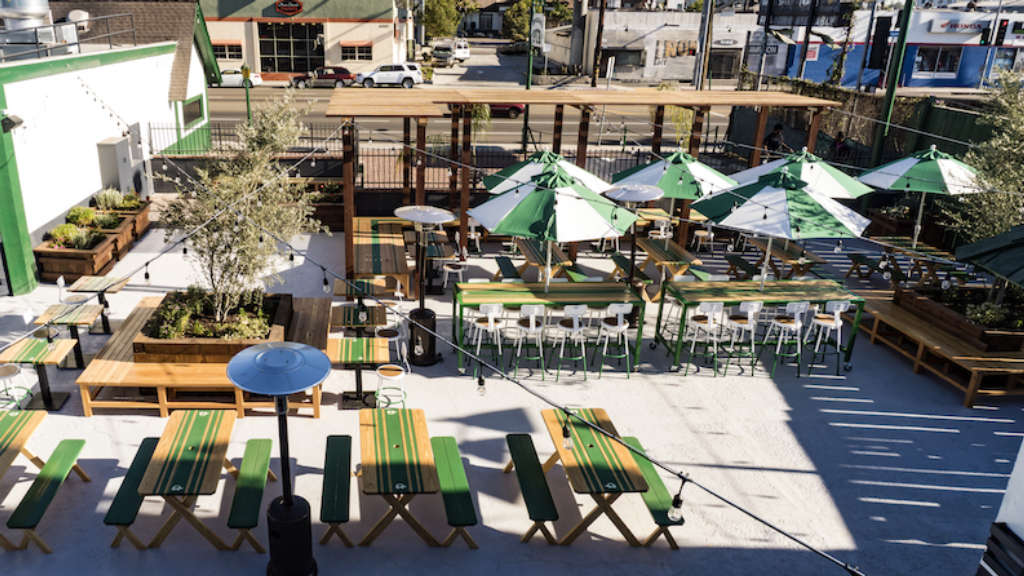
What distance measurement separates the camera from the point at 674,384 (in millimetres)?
11188

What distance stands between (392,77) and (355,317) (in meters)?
34.3

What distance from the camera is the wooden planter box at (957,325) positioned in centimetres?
1118

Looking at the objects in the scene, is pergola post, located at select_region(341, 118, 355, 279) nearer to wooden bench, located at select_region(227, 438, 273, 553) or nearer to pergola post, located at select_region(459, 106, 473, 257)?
pergola post, located at select_region(459, 106, 473, 257)

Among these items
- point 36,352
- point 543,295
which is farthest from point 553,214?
point 36,352

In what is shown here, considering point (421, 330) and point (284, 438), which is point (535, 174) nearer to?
point (421, 330)

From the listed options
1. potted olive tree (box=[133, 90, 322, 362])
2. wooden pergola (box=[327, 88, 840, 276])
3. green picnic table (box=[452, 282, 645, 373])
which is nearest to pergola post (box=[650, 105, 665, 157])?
wooden pergola (box=[327, 88, 840, 276])

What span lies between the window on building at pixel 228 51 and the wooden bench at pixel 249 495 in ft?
141

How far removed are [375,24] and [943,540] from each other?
1748 inches

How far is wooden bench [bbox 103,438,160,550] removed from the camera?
680 centimetres

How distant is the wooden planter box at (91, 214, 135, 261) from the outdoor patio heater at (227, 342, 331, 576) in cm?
1014

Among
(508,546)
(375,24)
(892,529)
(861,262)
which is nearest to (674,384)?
(892,529)

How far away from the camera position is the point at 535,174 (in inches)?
550

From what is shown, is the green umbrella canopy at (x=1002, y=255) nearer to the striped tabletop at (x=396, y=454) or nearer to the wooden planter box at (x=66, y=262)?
the striped tabletop at (x=396, y=454)

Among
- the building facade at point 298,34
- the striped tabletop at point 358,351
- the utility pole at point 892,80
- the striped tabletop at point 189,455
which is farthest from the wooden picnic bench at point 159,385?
the building facade at point 298,34
